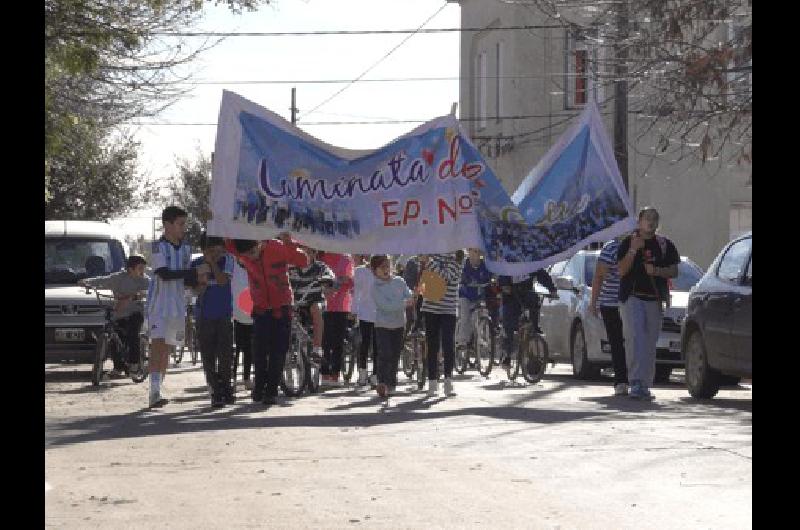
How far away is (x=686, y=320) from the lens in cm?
1855

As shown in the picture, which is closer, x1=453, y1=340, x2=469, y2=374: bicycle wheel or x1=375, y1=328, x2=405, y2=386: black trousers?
x1=375, y1=328, x2=405, y2=386: black trousers

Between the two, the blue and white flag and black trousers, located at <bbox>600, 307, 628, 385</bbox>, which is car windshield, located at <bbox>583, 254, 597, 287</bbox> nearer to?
black trousers, located at <bbox>600, 307, 628, 385</bbox>

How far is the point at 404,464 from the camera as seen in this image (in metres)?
11.7

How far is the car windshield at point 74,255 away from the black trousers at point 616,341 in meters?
8.35

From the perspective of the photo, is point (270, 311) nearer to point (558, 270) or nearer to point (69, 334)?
point (69, 334)

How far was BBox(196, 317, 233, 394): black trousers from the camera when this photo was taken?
17.4 metres

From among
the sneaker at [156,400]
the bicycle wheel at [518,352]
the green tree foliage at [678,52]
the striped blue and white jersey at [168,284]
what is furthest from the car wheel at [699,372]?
the sneaker at [156,400]

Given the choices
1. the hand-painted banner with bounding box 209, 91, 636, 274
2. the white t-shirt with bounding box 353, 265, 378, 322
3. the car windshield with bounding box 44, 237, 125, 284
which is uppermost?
the hand-painted banner with bounding box 209, 91, 636, 274

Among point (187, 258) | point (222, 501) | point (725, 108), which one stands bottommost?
point (222, 501)

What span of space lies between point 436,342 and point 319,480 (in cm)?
819

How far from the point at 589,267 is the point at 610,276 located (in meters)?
4.98

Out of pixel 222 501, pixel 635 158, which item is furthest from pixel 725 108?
pixel 635 158

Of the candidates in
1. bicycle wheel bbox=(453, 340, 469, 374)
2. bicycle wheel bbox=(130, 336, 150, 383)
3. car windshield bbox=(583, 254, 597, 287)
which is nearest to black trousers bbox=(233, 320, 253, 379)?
bicycle wheel bbox=(130, 336, 150, 383)

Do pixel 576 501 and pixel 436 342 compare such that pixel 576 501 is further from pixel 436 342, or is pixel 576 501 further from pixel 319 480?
pixel 436 342
